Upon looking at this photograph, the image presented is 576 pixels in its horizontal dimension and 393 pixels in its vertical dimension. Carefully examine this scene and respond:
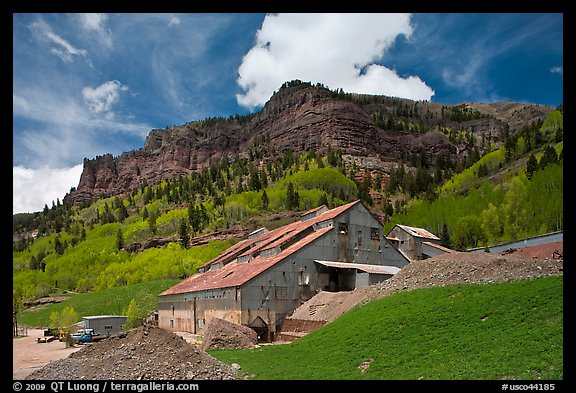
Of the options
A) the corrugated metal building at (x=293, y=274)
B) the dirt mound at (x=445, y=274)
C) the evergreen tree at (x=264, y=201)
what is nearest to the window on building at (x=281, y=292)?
the corrugated metal building at (x=293, y=274)

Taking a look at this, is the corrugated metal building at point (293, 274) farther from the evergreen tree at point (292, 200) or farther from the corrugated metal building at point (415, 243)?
the evergreen tree at point (292, 200)

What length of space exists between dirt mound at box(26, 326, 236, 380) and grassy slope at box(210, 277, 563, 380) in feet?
7.05

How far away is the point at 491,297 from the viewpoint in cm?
1895

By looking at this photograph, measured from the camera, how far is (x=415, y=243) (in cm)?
6338

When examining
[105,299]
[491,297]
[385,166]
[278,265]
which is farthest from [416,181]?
[491,297]

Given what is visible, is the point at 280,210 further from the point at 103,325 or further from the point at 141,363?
the point at 141,363

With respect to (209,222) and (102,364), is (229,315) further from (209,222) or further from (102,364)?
(209,222)

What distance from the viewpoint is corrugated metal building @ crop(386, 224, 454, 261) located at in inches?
2461

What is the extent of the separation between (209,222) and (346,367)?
107061 mm

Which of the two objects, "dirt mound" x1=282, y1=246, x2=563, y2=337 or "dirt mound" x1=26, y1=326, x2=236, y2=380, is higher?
"dirt mound" x1=282, y1=246, x2=563, y2=337

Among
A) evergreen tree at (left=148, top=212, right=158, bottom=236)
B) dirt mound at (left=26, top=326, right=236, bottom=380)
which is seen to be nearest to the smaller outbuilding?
dirt mound at (left=26, top=326, right=236, bottom=380)

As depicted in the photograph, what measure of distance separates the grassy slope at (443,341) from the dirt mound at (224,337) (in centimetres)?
235

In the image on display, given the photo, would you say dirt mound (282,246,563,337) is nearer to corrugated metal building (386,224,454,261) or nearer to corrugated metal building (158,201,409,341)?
corrugated metal building (158,201,409,341)

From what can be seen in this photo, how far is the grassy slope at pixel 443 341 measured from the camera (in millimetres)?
12914
